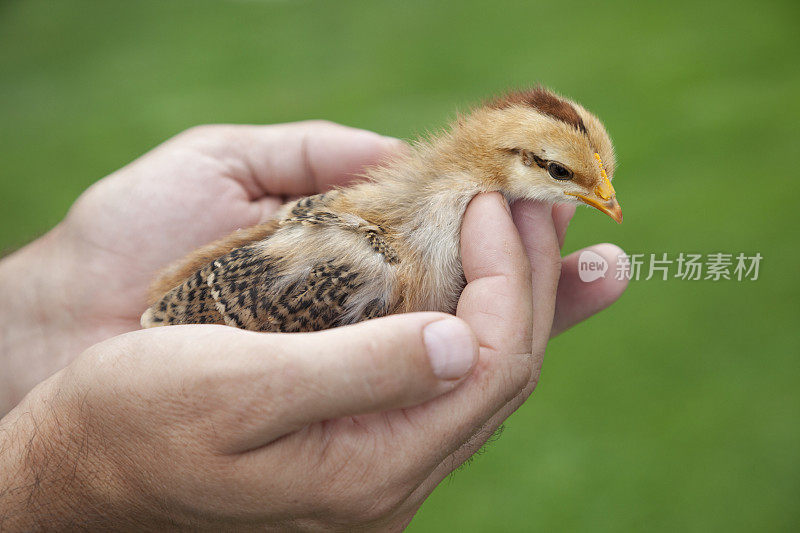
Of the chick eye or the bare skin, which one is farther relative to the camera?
the chick eye

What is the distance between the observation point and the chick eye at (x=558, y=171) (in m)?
1.96

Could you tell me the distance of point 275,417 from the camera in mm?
1477

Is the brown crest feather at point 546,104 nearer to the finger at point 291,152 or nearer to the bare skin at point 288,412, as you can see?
the bare skin at point 288,412

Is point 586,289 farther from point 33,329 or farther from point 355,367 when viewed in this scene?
point 33,329

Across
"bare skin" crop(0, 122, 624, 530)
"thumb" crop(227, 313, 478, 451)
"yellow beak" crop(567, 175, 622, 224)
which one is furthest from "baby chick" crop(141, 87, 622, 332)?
"thumb" crop(227, 313, 478, 451)

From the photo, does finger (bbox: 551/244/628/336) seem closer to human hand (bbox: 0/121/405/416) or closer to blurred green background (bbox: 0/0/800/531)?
blurred green background (bbox: 0/0/800/531)

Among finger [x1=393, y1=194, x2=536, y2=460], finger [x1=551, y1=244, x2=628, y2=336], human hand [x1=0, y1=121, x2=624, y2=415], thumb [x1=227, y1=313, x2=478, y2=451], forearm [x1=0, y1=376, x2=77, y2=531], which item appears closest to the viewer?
thumb [x1=227, y1=313, x2=478, y2=451]

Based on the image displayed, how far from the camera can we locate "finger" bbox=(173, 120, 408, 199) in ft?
8.92

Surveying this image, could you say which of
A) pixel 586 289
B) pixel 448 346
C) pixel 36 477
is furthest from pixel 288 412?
pixel 586 289

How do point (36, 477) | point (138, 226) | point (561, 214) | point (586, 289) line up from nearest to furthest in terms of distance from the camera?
point (36, 477) < point (561, 214) < point (586, 289) < point (138, 226)

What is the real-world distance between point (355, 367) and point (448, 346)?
214 mm

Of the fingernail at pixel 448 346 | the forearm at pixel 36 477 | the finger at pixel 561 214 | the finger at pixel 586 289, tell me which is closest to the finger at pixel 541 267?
the finger at pixel 561 214

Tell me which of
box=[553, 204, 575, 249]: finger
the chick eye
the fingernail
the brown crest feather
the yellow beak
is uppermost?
the brown crest feather

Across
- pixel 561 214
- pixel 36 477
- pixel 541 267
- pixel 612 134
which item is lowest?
pixel 36 477
